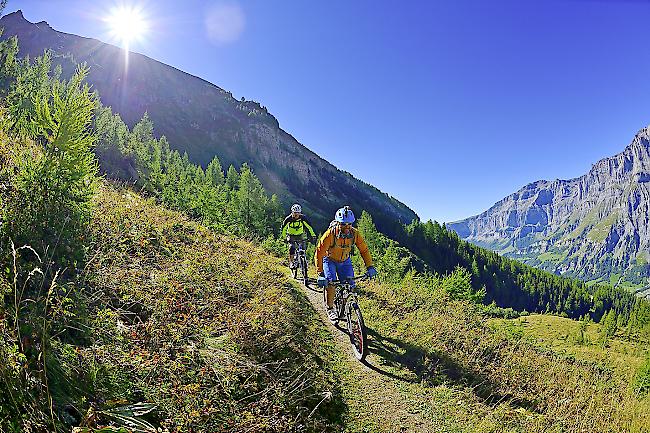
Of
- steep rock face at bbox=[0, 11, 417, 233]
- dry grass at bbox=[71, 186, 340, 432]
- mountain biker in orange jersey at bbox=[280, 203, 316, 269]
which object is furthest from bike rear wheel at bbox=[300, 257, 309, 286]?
steep rock face at bbox=[0, 11, 417, 233]

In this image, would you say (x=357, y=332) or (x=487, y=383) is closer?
(x=487, y=383)

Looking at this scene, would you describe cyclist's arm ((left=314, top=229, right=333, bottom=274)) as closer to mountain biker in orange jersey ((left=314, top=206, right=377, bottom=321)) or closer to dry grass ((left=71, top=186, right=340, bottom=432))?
mountain biker in orange jersey ((left=314, top=206, right=377, bottom=321))

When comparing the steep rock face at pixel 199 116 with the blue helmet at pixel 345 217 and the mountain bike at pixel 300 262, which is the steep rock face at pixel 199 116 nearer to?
the mountain bike at pixel 300 262

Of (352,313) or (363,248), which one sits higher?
(363,248)

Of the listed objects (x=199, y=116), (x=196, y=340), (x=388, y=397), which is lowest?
(x=388, y=397)

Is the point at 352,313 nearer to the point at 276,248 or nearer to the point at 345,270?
the point at 345,270

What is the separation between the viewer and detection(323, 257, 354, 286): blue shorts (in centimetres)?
870

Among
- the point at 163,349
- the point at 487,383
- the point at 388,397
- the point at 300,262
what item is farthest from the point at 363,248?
the point at 300,262

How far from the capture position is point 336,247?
870 centimetres

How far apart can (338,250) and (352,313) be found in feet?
5.12

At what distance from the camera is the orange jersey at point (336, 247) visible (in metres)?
8.64

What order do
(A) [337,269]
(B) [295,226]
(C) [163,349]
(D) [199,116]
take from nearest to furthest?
(C) [163,349], (A) [337,269], (B) [295,226], (D) [199,116]

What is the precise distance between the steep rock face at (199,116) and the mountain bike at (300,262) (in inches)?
3850

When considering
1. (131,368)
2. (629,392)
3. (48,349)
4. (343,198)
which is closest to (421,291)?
(629,392)
